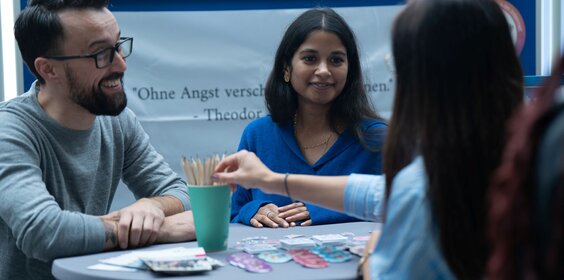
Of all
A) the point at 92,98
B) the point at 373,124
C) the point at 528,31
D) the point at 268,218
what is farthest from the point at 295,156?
the point at 528,31

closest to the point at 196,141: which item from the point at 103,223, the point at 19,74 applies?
the point at 19,74

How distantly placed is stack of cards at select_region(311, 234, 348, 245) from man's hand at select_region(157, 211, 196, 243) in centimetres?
35

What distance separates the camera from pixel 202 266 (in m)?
1.59

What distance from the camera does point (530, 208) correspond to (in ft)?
1.90

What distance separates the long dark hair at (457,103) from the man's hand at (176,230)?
94 cm

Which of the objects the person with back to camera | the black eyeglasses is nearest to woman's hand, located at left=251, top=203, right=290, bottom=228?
the black eyeglasses

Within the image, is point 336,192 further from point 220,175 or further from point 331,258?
point 220,175

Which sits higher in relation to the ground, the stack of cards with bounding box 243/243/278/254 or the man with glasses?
the man with glasses

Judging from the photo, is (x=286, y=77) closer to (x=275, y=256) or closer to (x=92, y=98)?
(x=92, y=98)

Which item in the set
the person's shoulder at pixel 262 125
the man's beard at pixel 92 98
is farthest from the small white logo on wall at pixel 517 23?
the man's beard at pixel 92 98

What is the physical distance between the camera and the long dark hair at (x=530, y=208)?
0.56 metres

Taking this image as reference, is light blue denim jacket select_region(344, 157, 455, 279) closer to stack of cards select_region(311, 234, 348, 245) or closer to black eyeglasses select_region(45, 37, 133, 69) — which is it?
stack of cards select_region(311, 234, 348, 245)

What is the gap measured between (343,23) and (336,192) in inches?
→ 51.3

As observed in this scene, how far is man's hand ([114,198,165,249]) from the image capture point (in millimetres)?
1882
